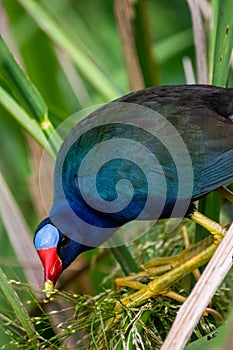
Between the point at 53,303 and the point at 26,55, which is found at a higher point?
the point at 26,55

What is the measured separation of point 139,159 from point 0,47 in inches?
14.1

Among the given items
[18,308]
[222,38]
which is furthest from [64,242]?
[222,38]

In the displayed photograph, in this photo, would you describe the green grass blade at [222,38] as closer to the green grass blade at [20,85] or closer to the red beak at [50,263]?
the green grass blade at [20,85]

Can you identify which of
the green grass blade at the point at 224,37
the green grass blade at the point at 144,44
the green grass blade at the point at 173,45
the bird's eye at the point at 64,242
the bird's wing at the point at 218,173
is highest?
the green grass blade at the point at 224,37

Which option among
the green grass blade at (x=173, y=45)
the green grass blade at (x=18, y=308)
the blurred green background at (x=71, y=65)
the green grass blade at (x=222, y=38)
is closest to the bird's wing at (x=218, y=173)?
the green grass blade at (x=222, y=38)


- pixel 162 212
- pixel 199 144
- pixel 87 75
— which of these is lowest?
pixel 162 212

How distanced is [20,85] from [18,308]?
495 millimetres

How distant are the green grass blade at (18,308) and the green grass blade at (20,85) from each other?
0.43m

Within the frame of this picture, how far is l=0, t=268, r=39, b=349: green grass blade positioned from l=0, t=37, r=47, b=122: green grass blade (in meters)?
0.43

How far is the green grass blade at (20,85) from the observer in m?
1.57

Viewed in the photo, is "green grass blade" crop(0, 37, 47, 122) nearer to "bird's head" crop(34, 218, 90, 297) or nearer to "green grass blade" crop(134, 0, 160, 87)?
"bird's head" crop(34, 218, 90, 297)

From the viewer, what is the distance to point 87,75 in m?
1.97

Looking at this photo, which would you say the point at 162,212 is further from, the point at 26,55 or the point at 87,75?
the point at 26,55

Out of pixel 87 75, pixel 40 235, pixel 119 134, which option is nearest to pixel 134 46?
pixel 87 75
